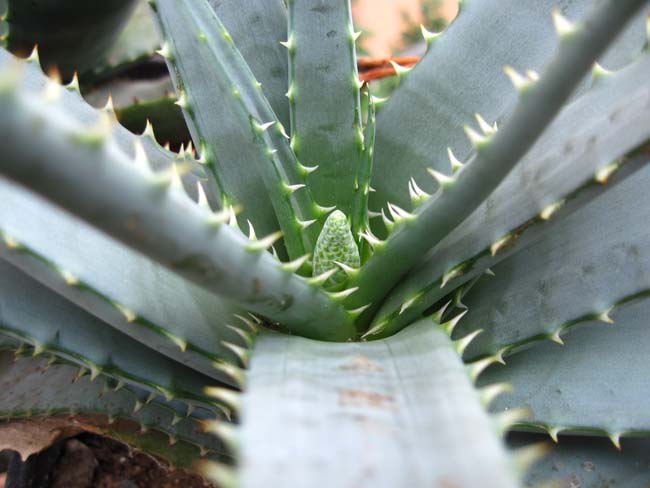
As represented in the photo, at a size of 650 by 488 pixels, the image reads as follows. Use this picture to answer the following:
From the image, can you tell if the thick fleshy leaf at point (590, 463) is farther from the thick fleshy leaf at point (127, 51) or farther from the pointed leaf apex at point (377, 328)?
the thick fleshy leaf at point (127, 51)

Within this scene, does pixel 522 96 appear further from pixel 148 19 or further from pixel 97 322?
pixel 148 19

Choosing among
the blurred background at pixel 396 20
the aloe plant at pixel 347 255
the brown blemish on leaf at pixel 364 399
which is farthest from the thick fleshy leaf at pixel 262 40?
the blurred background at pixel 396 20

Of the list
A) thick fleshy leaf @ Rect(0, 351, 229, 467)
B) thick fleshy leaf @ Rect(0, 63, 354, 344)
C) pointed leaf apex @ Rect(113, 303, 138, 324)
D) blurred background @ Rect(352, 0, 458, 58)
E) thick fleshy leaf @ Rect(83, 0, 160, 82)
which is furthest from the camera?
blurred background @ Rect(352, 0, 458, 58)

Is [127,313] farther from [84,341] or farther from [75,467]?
[75,467]

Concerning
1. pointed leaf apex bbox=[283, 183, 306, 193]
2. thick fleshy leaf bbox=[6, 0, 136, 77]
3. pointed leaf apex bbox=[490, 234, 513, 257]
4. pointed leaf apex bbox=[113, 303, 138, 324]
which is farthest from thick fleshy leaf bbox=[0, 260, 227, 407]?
thick fleshy leaf bbox=[6, 0, 136, 77]

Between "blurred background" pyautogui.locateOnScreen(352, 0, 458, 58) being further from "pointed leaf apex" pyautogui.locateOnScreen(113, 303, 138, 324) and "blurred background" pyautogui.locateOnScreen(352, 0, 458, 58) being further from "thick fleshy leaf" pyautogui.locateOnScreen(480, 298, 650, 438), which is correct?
"pointed leaf apex" pyautogui.locateOnScreen(113, 303, 138, 324)
